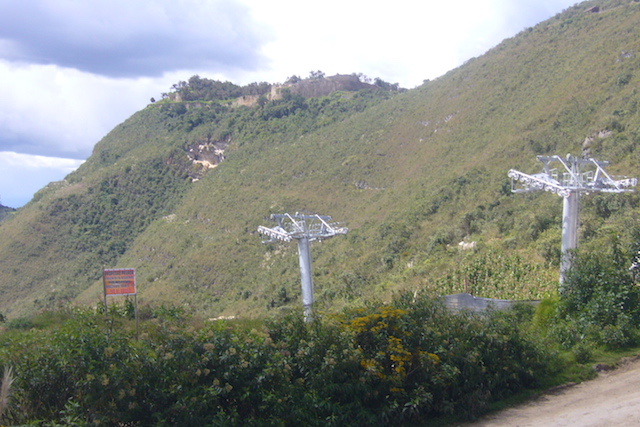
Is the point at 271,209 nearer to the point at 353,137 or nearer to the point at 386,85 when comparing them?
the point at 353,137

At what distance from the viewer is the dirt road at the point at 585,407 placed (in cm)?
704

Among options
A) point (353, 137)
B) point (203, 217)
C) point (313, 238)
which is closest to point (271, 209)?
point (203, 217)

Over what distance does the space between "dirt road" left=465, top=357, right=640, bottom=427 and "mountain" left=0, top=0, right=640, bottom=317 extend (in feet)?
20.6

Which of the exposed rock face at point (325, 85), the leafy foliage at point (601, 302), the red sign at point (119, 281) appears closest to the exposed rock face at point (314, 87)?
the exposed rock face at point (325, 85)

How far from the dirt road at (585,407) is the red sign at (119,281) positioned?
6.28m

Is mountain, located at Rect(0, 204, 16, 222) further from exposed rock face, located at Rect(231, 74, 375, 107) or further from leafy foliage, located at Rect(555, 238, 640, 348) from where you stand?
leafy foliage, located at Rect(555, 238, 640, 348)

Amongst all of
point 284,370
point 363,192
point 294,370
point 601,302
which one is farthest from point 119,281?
point 363,192

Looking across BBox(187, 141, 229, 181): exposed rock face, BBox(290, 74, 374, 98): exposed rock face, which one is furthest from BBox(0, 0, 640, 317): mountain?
BBox(290, 74, 374, 98): exposed rock face

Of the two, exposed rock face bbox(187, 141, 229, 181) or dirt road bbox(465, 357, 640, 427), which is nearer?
dirt road bbox(465, 357, 640, 427)

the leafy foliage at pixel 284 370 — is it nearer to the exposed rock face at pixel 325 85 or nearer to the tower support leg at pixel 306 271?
the tower support leg at pixel 306 271

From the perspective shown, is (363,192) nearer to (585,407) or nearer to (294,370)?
(585,407)

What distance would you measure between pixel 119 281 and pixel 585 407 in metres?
7.99

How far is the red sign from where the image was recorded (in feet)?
29.9

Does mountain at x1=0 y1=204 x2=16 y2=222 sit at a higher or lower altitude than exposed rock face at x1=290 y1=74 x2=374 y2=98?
lower
